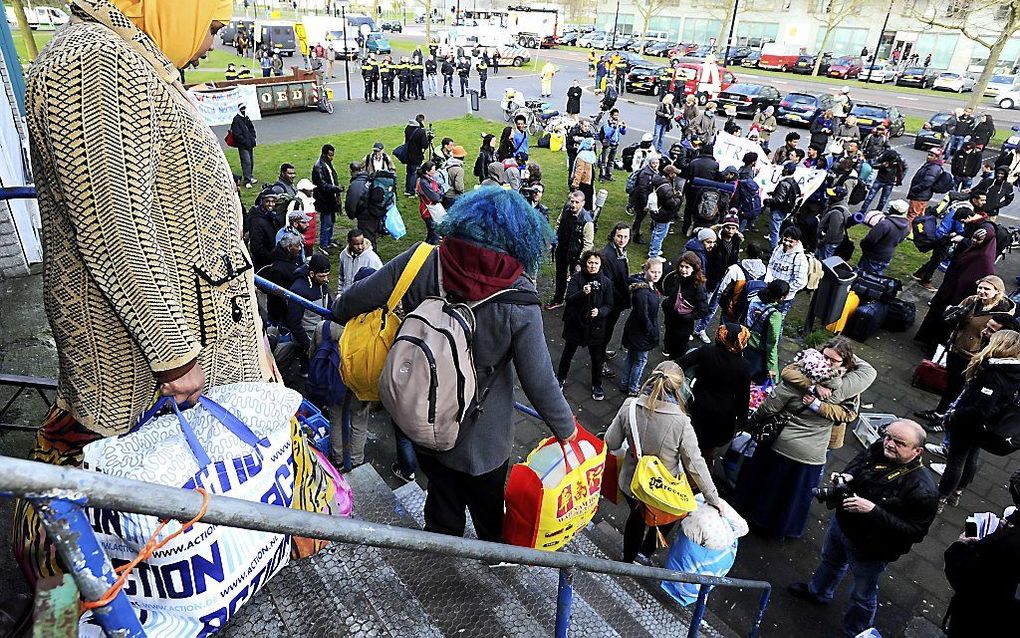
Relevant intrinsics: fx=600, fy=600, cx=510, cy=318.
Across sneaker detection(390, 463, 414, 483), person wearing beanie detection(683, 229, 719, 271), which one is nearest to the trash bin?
person wearing beanie detection(683, 229, 719, 271)

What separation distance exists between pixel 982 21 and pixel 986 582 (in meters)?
53.3

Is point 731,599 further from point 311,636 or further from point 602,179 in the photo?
point 602,179

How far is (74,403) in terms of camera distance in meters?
1.97

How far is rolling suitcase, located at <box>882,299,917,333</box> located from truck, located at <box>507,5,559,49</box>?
42.2 metres

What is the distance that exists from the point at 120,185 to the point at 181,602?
3.92 feet

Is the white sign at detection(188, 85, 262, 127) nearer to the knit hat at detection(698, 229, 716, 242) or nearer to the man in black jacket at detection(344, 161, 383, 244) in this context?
the man in black jacket at detection(344, 161, 383, 244)

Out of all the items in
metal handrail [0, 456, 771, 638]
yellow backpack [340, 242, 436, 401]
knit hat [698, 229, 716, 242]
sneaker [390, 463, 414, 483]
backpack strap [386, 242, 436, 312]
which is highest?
metal handrail [0, 456, 771, 638]

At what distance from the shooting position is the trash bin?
26.1 feet

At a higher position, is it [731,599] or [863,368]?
[863,368]

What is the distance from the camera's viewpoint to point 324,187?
9688 millimetres

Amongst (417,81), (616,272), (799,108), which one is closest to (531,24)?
(417,81)

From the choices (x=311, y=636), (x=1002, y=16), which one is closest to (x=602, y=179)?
(x=311, y=636)

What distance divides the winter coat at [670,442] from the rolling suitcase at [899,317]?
244 inches

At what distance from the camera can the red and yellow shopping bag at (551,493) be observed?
295 cm
